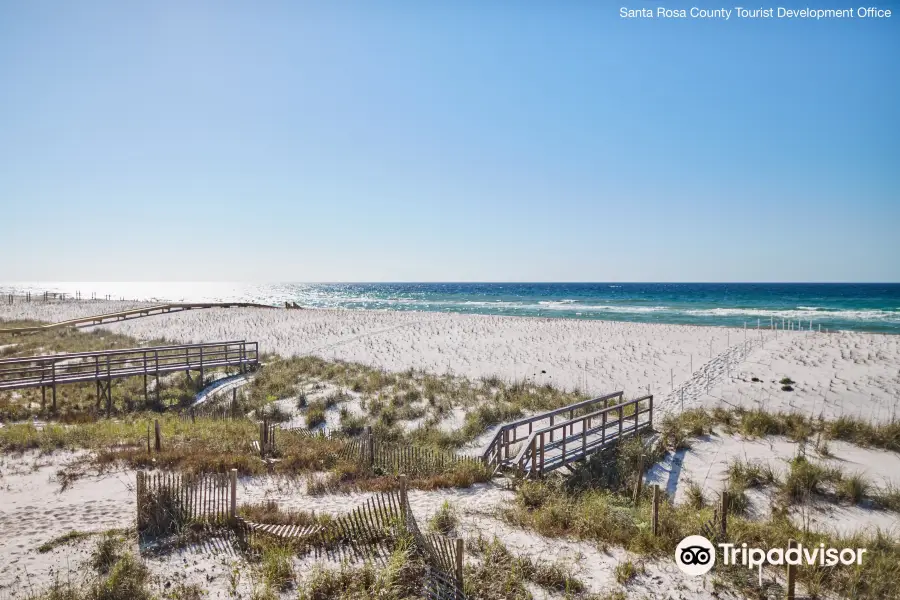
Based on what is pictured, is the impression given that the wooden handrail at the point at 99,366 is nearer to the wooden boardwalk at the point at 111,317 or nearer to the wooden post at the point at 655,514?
the wooden boardwalk at the point at 111,317

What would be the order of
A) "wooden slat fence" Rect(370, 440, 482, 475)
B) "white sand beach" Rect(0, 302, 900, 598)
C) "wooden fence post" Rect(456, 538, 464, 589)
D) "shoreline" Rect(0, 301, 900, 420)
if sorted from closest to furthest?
"wooden fence post" Rect(456, 538, 464, 589)
"white sand beach" Rect(0, 302, 900, 598)
"wooden slat fence" Rect(370, 440, 482, 475)
"shoreline" Rect(0, 301, 900, 420)

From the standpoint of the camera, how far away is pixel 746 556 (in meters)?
7.07

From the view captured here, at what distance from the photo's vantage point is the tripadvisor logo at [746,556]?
6730 mm

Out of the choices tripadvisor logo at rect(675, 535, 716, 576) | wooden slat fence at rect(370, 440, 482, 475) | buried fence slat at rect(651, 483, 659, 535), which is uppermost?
buried fence slat at rect(651, 483, 659, 535)

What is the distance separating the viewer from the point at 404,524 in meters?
7.61

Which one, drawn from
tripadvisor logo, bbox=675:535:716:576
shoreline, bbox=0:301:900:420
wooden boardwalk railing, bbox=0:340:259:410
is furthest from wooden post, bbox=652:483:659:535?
wooden boardwalk railing, bbox=0:340:259:410

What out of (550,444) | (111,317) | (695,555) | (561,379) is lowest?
(561,379)

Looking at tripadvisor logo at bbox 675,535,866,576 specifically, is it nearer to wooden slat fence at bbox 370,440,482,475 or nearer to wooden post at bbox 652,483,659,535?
wooden post at bbox 652,483,659,535

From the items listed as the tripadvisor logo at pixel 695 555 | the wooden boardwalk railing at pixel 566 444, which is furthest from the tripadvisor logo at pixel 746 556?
the wooden boardwalk railing at pixel 566 444

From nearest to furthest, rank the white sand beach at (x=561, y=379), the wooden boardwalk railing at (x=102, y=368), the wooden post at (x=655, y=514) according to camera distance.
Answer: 1. the wooden post at (x=655, y=514)
2. the white sand beach at (x=561, y=379)
3. the wooden boardwalk railing at (x=102, y=368)

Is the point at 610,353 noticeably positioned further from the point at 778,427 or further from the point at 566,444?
the point at 566,444

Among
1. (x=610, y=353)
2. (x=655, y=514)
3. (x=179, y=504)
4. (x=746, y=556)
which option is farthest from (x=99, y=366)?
(x=746, y=556)

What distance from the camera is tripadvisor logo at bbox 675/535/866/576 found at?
22.1 ft

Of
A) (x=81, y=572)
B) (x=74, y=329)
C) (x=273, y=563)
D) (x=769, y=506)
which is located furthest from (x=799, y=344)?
(x=74, y=329)
